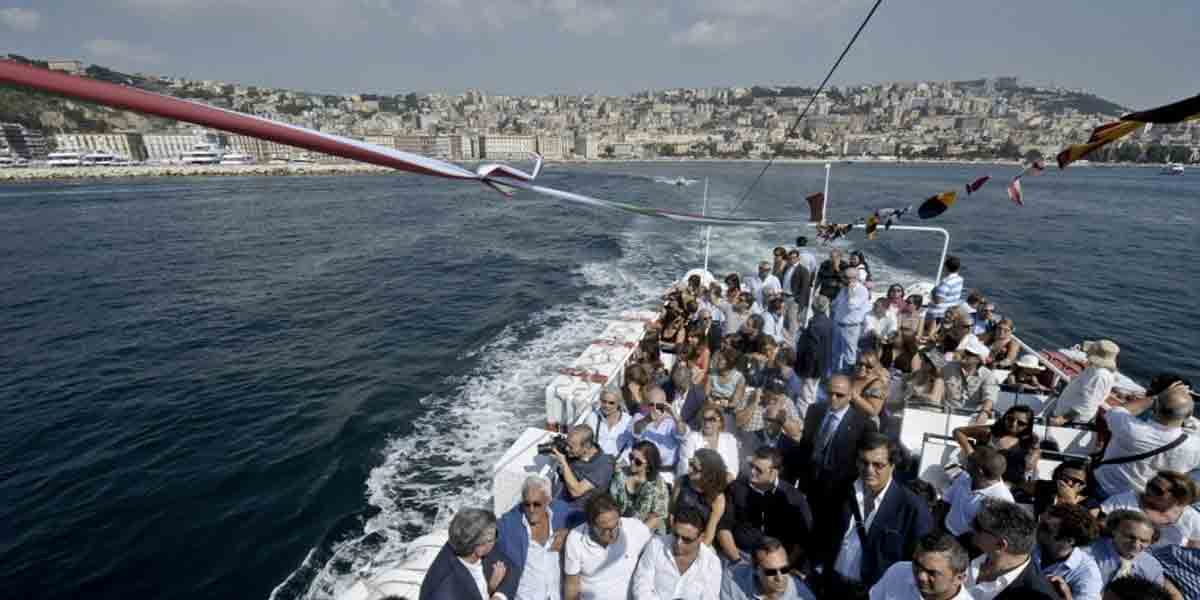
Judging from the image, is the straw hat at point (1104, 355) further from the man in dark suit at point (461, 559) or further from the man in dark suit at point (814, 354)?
the man in dark suit at point (461, 559)

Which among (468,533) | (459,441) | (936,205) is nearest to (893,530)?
(468,533)

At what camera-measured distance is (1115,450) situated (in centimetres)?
341

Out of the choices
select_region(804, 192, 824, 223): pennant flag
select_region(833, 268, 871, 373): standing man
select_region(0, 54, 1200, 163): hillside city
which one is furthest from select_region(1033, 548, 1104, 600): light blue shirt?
select_region(0, 54, 1200, 163): hillside city

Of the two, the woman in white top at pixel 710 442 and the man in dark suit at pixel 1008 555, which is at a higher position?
the man in dark suit at pixel 1008 555

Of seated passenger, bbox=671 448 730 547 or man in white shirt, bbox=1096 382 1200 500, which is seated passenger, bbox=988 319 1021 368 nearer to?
man in white shirt, bbox=1096 382 1200 500

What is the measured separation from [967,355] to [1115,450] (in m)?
1.60

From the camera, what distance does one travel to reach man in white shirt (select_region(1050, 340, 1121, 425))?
4.24 meters

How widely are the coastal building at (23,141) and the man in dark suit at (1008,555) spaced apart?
13096 cm

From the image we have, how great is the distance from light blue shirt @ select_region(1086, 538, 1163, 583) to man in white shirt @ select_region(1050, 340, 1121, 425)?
2.16 meters

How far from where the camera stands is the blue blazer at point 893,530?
2709 mm

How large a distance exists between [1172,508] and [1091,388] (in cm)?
201

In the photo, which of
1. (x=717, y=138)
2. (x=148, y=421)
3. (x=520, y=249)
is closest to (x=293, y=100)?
(x=717, y=138)

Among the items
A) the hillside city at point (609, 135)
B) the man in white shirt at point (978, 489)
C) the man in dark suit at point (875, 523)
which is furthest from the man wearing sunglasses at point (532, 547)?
the hillside city at point (609, 135)

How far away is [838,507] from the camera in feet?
10.4
